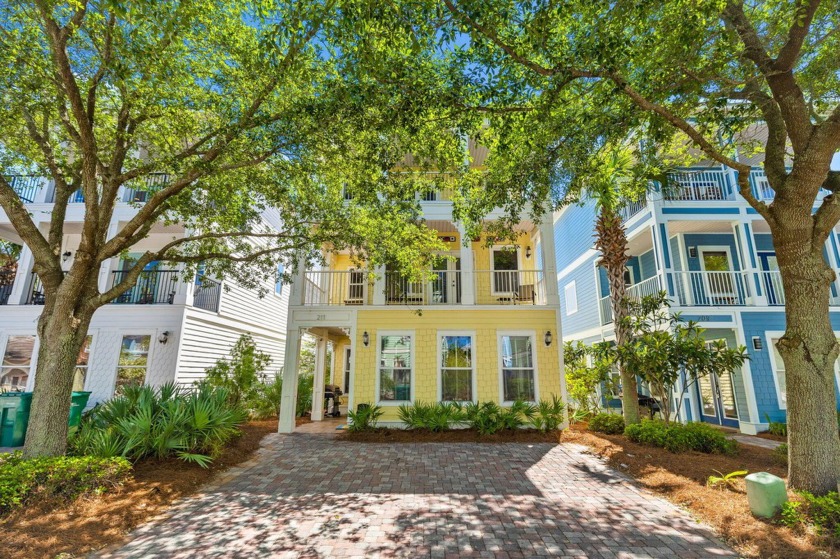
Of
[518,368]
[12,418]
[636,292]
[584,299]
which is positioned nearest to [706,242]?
[636,292]

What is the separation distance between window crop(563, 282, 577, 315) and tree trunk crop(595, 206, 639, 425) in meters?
8.27

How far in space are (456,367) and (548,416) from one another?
2684 millimetres

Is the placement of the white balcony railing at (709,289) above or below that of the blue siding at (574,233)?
below

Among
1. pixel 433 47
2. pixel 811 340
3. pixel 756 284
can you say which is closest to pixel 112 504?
pixel 433 47

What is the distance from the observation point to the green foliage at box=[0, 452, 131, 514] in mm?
4523

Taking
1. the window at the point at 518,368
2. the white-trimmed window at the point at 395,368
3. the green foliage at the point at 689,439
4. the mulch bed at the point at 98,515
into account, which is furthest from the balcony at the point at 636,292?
the mulch bed at the point at 98,515

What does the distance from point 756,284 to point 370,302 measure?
462 inches

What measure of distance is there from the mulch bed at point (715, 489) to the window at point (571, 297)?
9752 millimetres

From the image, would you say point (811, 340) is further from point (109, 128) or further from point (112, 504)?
point (109, 128)

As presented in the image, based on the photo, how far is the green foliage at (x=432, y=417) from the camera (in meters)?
9.70

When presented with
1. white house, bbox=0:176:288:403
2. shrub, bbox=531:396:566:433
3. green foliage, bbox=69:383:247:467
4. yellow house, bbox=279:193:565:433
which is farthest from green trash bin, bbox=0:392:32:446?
shrub, bbox=531:396:566:433

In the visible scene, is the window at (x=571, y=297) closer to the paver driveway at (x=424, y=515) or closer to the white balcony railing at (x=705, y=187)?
the white balcony railing at (x=705, y=187)

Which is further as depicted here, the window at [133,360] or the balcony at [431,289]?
the balcony at [431,289]

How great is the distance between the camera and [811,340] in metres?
4.86
